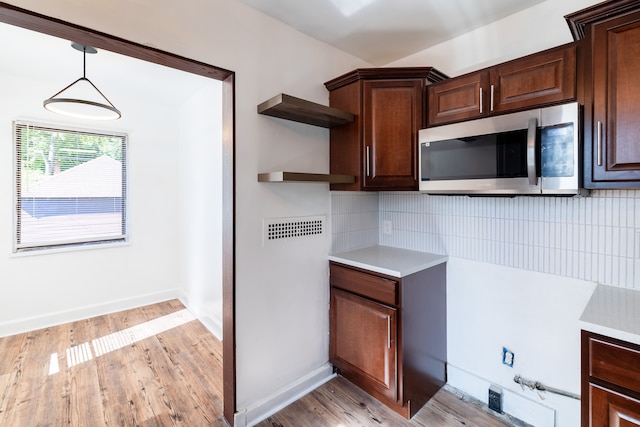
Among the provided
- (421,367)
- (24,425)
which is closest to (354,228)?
(421,367)

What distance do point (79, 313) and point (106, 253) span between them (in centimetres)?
68

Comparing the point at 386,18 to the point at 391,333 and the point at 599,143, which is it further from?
the point at 391,333

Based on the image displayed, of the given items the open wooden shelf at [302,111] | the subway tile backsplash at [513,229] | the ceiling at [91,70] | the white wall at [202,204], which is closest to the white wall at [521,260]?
the subway tile backsplash at [513,229]

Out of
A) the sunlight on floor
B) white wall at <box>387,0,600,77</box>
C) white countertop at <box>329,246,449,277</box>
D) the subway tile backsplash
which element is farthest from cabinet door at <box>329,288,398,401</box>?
the sunlight on floor

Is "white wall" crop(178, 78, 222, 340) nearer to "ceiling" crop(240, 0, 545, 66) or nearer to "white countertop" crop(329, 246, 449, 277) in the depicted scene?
"ceiling" crop(240, 0, 545, 66)

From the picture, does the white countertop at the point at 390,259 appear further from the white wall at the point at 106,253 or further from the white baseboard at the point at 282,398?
the white wall at the point at 106,253

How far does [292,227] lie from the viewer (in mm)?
2014

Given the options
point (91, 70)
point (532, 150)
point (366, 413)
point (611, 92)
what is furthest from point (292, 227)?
point (91, 70)

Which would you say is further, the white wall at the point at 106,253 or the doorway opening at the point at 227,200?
the white wall at the point at 106,253

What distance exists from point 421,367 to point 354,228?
1078 mm

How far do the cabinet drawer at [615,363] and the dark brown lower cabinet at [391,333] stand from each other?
2.78ft

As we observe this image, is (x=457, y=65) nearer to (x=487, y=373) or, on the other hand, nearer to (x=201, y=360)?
(x=487, y=373)

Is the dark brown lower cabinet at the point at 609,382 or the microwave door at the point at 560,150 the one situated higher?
the microwave door at the point at 560,150

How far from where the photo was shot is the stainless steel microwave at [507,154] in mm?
1324
